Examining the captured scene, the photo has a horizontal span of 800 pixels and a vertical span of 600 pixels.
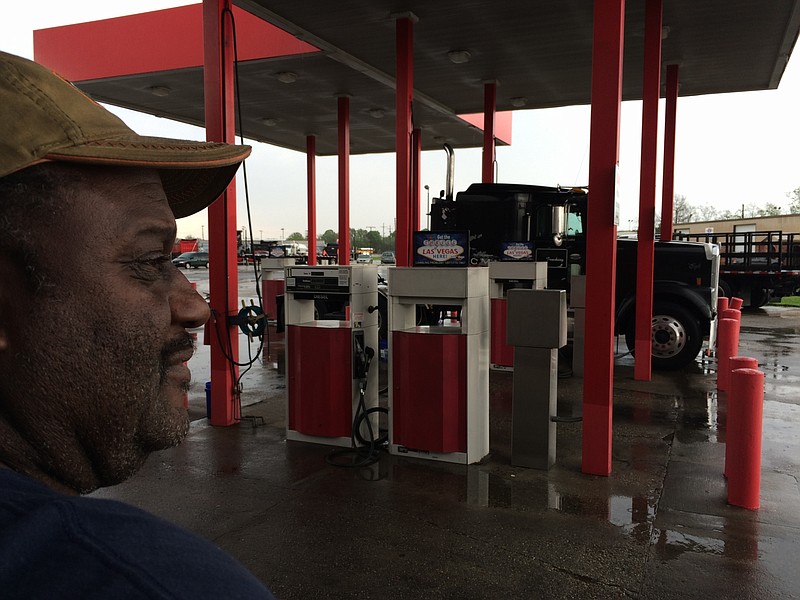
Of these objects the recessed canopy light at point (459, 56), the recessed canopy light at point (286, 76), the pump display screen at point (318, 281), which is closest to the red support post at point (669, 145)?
the recessed canopy light at point (459, 56)

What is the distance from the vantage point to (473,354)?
5.82m

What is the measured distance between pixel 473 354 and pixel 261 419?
9.34 ft

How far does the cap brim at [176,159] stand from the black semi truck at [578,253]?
9.31 meters

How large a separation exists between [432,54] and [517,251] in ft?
12.5

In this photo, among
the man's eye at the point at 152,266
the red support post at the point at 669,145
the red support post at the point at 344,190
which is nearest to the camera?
the man's eye at the point at 152,266

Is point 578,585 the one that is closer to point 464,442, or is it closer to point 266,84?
point 464,442

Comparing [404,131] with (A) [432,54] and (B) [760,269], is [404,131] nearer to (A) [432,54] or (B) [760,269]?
(A) [432,54]

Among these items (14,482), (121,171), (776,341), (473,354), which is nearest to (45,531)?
(14,482)

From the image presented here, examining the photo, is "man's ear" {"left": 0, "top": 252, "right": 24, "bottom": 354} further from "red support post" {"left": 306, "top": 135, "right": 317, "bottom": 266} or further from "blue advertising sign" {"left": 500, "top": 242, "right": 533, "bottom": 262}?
"red support post" {"left": 306, "top": 135, "right": 317, "bottom": 266}

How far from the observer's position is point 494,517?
185 inches

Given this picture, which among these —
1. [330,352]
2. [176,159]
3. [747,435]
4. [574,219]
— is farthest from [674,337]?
[176,159]

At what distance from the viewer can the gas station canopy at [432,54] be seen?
30.3 feet

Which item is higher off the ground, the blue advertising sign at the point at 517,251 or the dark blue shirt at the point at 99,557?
the blue advertising sign at the point at 517,251

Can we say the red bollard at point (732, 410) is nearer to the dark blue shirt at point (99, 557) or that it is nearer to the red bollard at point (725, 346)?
the red bollard at point (725, 346)
